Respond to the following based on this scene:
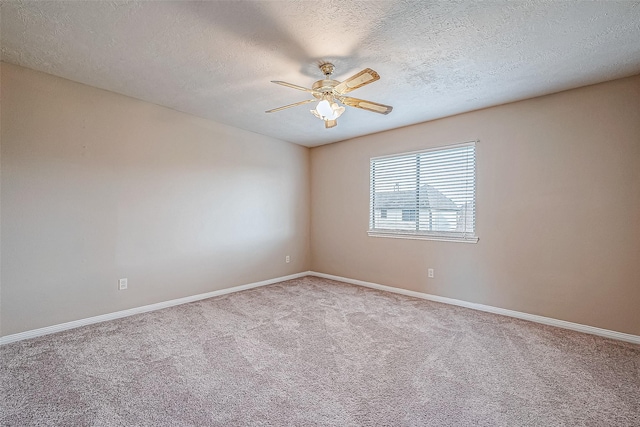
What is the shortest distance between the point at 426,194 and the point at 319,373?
2828mm

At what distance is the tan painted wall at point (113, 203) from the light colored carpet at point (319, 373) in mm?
442

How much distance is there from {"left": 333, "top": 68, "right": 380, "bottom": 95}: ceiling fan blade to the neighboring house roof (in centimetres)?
220

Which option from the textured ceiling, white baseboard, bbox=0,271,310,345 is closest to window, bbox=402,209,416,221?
the textured ceiling

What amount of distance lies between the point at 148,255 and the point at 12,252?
1113 mm

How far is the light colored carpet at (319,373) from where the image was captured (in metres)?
1.67

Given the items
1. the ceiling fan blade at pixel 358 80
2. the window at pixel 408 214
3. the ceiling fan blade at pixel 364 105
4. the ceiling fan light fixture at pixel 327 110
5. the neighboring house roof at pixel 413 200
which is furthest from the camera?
the window at pixel 408 214

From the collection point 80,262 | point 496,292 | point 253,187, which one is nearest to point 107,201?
point 80,262

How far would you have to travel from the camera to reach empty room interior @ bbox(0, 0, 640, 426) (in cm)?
186

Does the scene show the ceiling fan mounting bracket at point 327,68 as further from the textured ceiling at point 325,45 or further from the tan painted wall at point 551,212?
the tan painted wall at point 551,212

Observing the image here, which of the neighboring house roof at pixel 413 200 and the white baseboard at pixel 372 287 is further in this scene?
the neighboring house roof at pixel 413 200

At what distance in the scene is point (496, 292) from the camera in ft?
11.2

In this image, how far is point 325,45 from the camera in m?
2.22

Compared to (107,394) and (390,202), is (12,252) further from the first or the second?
(390,202)

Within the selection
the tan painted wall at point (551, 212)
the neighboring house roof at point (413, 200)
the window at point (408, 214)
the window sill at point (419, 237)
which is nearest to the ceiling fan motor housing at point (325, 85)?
the tan painted wall at point (551, 212)
